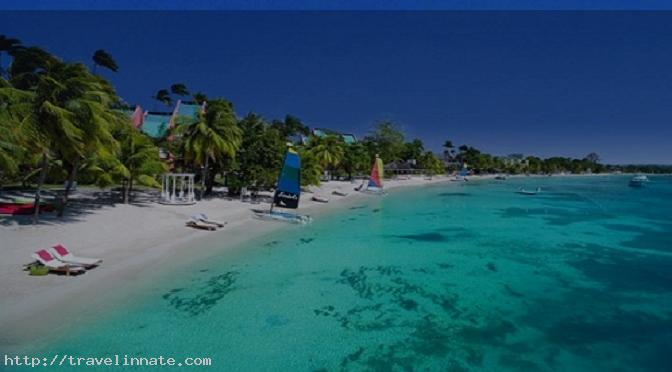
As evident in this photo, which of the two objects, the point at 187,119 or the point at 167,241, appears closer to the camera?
the point at 167,241

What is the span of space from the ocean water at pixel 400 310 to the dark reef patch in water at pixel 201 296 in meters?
0.06

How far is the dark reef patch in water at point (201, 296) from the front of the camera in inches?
399

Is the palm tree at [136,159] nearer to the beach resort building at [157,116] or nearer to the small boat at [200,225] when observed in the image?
the small boat at [200,225]

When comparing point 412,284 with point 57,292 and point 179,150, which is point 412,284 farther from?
point 179,150

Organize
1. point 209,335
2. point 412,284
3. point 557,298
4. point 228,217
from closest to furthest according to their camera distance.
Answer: point 209,335 → point 557,298 → point 412,284 → point 228,217

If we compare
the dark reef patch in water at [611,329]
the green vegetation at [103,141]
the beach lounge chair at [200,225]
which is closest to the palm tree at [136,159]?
the green vegetation at [103,141]

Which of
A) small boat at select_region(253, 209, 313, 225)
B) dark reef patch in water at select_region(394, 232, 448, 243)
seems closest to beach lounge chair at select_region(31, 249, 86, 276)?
small boat at select_region(253, 209, 313, 225)

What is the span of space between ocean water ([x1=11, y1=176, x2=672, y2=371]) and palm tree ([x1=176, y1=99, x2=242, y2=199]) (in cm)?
1027

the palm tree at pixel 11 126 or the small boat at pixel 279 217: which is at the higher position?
the palm tree at pixel 11 126

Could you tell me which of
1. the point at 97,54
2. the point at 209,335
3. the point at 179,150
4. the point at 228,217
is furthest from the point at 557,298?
the point at 97,54

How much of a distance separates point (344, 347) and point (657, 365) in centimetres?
689

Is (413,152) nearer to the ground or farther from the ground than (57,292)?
farther from the ground

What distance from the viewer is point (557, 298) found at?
1233cm

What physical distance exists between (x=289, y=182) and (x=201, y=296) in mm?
11167
